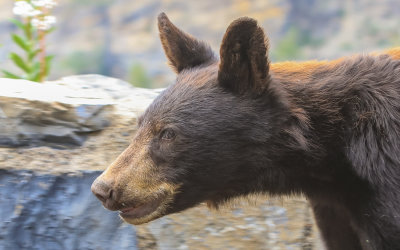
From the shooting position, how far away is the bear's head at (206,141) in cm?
346

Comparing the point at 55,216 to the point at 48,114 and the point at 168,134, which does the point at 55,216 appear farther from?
the point at 168,134

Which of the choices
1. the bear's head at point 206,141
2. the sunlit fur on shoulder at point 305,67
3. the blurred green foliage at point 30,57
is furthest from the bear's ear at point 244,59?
the blurred green foliage at point 30,57

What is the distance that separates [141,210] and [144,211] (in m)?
0.02

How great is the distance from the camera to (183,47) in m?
4.00

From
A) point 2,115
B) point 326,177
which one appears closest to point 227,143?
point 326,177

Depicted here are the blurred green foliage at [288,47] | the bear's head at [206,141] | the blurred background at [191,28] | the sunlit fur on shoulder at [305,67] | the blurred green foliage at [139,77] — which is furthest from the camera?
the blurred background at [191,28]

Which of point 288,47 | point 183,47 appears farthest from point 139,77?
point 183,47

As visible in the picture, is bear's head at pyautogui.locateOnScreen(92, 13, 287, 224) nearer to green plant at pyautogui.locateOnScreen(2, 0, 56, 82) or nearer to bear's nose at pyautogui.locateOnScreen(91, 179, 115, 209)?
bear's nose at pyautogui.locateOnScreen(91, 179, 115, 209)

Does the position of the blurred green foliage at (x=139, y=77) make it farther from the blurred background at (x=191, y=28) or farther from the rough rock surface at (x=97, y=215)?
the rough rock surface at (x=97, y=215)

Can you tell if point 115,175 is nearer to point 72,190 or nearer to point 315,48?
point 72,190

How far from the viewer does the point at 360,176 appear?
11.1 ft

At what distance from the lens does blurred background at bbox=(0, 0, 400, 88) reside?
52281mm

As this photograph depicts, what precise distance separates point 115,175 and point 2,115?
55.8 inches

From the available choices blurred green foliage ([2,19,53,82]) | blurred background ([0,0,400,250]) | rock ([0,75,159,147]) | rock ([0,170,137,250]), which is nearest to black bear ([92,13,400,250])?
blurred background ([0,0,400,250])
